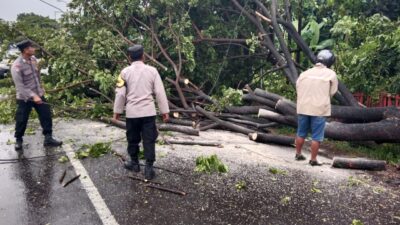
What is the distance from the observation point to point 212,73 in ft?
31.0

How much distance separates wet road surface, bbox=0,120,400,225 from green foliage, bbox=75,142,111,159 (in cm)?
15

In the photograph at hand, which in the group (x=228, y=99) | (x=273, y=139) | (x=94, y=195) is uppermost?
(x=228, y=99)

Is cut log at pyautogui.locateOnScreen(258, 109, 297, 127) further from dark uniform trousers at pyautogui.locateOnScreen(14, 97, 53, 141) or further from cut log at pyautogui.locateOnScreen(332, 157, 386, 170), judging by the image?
dark uniform trousers at pyautogui.locateOnScreen(14, 97, 53, 141)

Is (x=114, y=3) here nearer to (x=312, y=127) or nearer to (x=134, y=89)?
(x=134, y=89)

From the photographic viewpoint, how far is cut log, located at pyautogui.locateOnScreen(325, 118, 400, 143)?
6.29 m

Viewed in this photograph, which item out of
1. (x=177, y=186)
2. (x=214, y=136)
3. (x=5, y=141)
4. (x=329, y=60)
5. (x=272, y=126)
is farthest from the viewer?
(x=272, y=126)

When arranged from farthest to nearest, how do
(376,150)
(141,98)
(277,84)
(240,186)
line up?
1. (277,84)
2. (376,150)
3. (141,98)
4. (240,186)

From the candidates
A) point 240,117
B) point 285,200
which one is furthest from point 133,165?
point 240,117

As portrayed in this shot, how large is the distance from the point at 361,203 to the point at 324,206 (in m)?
0.50

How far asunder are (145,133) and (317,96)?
2656mm

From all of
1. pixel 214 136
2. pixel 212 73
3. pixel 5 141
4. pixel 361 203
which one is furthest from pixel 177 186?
pixel 212 73

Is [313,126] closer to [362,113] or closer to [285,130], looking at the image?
[362,113]

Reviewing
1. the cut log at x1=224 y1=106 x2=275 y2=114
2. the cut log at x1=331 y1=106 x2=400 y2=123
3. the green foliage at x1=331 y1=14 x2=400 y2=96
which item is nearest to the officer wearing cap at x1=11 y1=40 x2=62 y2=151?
the cut log at x1=224 y1=106 x2=275 y2=114

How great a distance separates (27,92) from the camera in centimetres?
616
